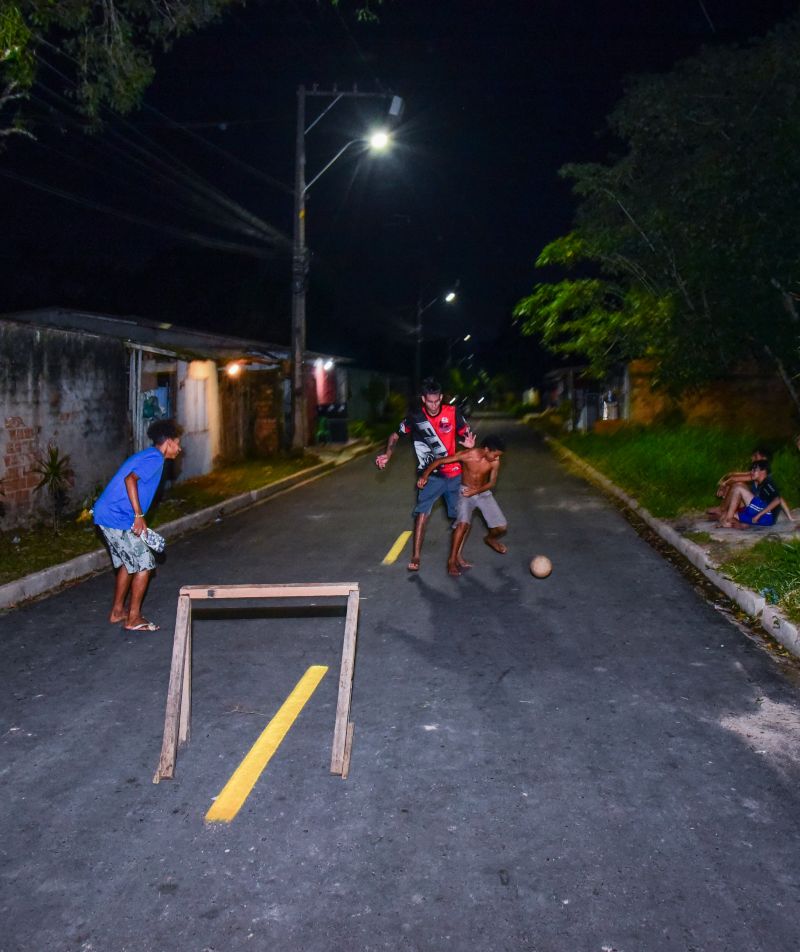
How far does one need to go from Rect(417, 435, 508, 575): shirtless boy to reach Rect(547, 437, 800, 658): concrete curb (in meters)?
2.34

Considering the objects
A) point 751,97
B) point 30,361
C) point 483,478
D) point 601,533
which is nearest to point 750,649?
point 483,478

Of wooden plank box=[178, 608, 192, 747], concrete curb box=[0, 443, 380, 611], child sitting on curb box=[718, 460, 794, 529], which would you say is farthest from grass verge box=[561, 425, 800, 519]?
wooden plank box=[178, 608, 192, 747]

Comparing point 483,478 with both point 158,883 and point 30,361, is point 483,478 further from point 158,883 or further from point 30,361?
point 30,361

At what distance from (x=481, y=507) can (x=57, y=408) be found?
743cm

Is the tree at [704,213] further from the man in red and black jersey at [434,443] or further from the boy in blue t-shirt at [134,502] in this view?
the boy in blue t-shirt at [134,502]

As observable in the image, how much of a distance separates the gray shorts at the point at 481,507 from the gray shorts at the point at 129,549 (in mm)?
3463

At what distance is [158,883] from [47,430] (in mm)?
10908

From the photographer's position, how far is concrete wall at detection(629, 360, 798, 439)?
22.3 metres

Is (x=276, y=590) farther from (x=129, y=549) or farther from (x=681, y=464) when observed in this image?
(x=681, y=464)

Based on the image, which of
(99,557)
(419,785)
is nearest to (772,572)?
(419,785)

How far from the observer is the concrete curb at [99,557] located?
8.97 meters

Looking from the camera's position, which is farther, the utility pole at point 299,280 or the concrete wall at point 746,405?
the utility pole at point 299,280

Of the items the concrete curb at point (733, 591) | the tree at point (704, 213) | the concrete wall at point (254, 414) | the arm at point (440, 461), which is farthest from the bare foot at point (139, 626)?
the concrete wall at point (254, 414)

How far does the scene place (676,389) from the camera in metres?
24.4
